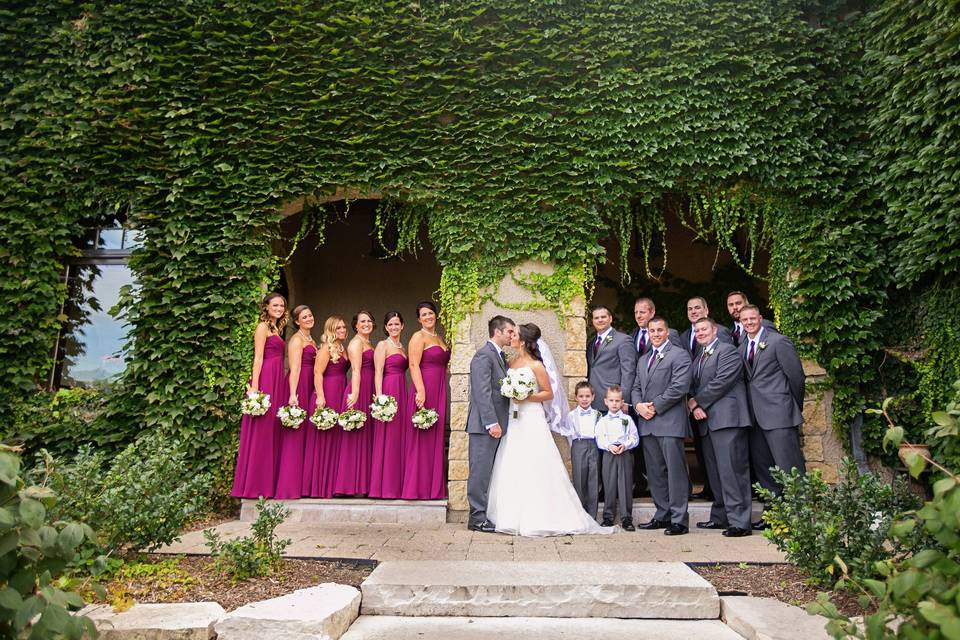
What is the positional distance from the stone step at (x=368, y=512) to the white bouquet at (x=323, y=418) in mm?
765

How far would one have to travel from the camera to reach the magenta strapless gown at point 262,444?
6816mm

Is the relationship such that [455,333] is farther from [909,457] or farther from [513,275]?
[909,457]

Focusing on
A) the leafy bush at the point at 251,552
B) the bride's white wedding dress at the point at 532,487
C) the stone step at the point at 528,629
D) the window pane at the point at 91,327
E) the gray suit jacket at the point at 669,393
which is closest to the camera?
the stone step at the point at 528,629

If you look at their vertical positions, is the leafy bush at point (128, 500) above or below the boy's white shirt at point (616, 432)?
below

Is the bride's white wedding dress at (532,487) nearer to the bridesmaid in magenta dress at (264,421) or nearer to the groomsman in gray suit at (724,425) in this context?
the groomsman in gray suit at (724,425)

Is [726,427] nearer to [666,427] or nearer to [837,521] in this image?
[666,427]

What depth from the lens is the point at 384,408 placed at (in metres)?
6.77

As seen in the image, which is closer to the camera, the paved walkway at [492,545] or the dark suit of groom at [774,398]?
the paved walkway at [492,545]

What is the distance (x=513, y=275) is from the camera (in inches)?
290

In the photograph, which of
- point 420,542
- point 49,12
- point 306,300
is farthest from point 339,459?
point 49,12

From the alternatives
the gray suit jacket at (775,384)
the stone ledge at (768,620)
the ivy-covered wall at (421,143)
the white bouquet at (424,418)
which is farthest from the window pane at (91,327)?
the stone ledge at (768,620)

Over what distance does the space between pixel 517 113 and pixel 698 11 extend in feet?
7.89

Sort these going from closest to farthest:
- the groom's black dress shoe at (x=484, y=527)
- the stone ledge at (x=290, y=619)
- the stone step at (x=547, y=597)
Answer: the stone ledge at (x=290, y=619), the stone step at (x=547, y=597), the groom's black dress shoe at (x=484, y=527)

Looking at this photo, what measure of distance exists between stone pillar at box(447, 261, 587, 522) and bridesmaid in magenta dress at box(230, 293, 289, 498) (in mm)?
1841
